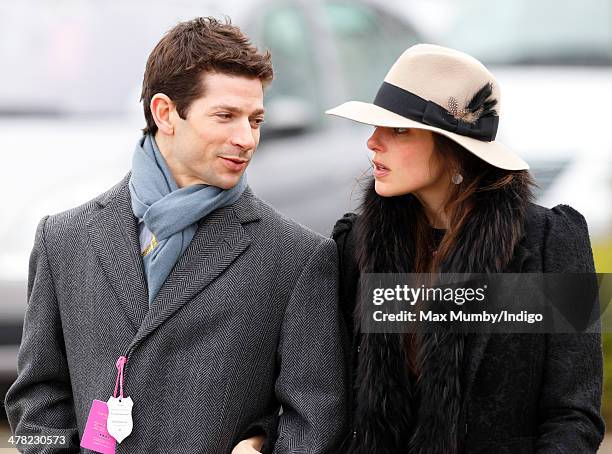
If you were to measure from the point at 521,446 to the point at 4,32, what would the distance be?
3763 mm

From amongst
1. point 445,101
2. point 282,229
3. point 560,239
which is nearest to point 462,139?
point 445,101

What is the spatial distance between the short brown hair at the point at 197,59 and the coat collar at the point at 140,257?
288mm

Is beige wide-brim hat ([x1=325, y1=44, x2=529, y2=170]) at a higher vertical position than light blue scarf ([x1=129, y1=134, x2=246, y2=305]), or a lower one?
higher

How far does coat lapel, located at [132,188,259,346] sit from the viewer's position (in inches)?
123

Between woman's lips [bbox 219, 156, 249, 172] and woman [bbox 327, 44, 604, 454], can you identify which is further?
woman's lips [bbox 219, 156, 249, 172]

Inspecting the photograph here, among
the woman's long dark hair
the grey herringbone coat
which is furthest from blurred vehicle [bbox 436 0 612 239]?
the grey herringbone coat

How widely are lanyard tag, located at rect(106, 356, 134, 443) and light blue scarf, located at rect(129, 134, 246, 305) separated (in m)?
0.23

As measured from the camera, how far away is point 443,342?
3.06 m

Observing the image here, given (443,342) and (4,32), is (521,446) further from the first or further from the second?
(4,32)

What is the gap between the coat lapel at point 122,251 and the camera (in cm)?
316

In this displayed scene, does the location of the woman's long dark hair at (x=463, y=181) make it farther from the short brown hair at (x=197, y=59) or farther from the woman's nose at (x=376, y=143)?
the short brown hair at (x=197, y=59)

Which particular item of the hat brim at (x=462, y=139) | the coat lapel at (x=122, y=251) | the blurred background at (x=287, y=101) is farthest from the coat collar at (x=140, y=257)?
the blurred background at (x=287, y=101)

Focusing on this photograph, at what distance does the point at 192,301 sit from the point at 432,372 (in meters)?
0.60

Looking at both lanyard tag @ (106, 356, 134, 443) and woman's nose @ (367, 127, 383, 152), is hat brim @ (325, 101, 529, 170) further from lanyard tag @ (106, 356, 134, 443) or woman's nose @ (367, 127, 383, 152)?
lanyard tag @ (106, 356, 134, 443)
